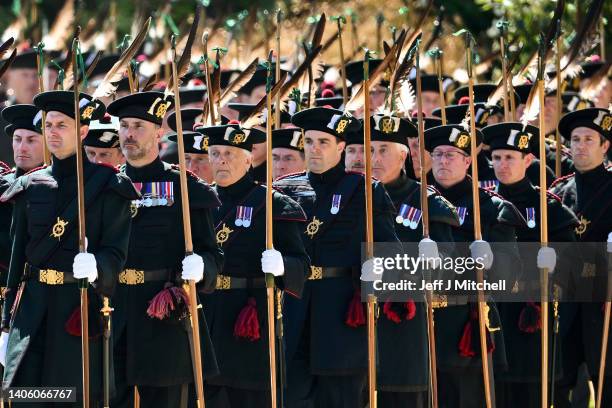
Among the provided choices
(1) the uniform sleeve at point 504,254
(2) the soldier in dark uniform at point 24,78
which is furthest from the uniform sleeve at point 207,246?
(2) the soldier in dark uniform at point 24,78

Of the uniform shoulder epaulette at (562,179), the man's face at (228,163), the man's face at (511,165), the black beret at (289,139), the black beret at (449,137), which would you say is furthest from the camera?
the uniform shoulder epaulette at (562,179)

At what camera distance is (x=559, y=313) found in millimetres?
12852

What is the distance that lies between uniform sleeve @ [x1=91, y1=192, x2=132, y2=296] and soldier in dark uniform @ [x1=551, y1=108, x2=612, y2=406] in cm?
421

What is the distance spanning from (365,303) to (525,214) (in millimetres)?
1972

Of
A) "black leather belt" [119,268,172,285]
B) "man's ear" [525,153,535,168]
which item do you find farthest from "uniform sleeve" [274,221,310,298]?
"man's ear" [525,153,535,168]

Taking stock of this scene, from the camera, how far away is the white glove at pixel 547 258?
38.2 ft

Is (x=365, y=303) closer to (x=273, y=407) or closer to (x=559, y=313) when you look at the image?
(x=273, y=407)

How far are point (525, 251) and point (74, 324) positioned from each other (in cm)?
398

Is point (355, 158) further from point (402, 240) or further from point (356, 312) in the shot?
point (356, 312)

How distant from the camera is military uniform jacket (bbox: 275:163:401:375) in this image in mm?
11164

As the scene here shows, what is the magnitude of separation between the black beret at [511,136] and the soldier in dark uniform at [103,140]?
9.42 feet

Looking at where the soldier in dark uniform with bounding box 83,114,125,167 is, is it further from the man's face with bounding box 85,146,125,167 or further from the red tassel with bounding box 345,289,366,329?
the red tassel with bounding box 345,289,366,329

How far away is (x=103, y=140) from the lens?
11562 millimetres

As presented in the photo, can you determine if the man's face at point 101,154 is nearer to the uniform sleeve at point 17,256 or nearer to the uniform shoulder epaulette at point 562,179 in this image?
the uniform sleeve at point 17,256
